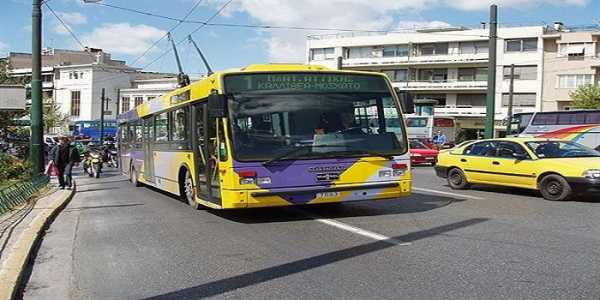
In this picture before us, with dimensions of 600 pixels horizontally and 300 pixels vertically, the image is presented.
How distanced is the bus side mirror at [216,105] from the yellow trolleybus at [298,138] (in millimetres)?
15

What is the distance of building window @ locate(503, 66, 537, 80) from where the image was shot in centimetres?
6197

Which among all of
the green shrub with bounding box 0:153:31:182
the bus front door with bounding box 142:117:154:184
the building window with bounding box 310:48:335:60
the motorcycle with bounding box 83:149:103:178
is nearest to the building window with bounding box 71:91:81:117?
the building window with bounding box 310:48:335:60

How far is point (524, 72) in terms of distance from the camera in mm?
62500

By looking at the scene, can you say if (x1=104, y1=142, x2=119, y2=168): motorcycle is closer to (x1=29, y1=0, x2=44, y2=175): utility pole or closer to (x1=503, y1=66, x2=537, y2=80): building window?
(x1=29, y1=0, x2=44, y2=175): utility pole

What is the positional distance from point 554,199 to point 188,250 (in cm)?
846

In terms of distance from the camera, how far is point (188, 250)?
8062 mm

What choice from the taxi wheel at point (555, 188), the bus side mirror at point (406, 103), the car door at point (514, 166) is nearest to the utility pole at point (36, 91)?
the bus side mirror at point (406, 103)

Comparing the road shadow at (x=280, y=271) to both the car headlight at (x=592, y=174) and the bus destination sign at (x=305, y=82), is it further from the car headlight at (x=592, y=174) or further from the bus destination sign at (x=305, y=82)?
the car headlight at (x=592, y=174)

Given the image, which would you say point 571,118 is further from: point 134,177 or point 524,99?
point 524,99

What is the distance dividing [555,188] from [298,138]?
6.37 m

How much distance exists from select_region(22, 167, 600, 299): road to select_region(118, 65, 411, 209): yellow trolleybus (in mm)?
553

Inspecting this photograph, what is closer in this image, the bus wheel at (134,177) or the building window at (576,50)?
the bus wheel at (134,177)

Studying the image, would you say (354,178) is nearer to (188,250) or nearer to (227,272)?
(188,250)

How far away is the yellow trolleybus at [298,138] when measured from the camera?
32.3 ft
